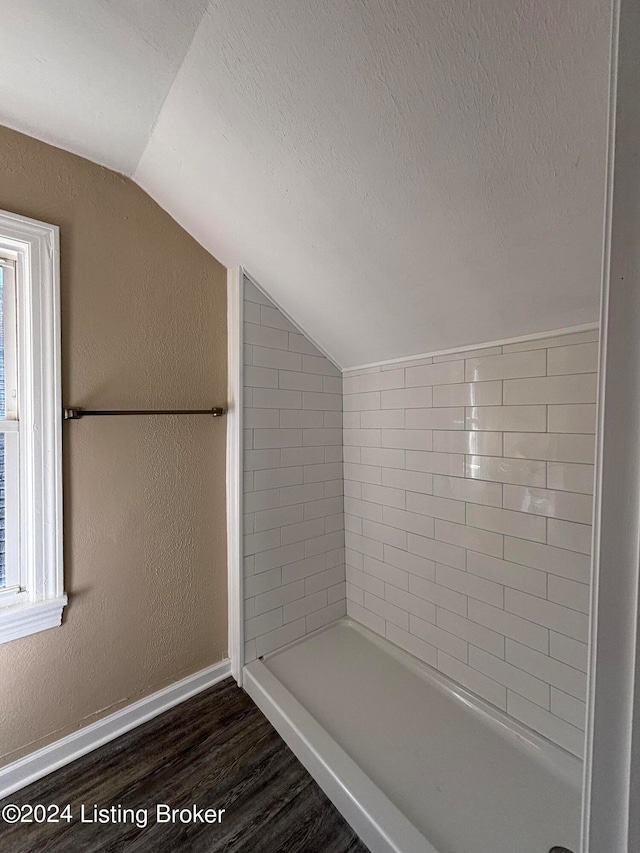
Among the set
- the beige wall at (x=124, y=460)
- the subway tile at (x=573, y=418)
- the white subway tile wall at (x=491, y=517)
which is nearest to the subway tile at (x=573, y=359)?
the white subway tile wall at (x=491, y=517)

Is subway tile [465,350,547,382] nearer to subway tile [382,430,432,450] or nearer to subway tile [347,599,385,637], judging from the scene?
subway tile [382,430,432,450]

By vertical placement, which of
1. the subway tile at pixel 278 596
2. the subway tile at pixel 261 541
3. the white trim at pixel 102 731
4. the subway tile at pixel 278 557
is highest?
the subway tile at pixel 261 541

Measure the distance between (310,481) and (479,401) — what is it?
2.99 feet

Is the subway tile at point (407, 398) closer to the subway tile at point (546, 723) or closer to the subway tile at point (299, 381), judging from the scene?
the subway tile at point (299, 381)

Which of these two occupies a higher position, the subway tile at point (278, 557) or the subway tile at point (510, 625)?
the subway tile at point (278, 557)

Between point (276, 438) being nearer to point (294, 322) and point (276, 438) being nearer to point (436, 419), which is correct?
point (294, 322)

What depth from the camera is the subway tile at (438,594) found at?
1.43 m

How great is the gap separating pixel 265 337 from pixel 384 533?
1.13 meters

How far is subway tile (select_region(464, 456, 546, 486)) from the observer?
3.91 feet

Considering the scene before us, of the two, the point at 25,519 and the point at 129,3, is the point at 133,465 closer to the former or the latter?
the point at 25,519

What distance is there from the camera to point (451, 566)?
1.46m

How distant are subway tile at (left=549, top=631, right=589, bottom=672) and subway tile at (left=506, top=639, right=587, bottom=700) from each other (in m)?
0.02

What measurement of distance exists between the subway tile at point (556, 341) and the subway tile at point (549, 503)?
0.48m

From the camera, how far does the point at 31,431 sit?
117 cm
